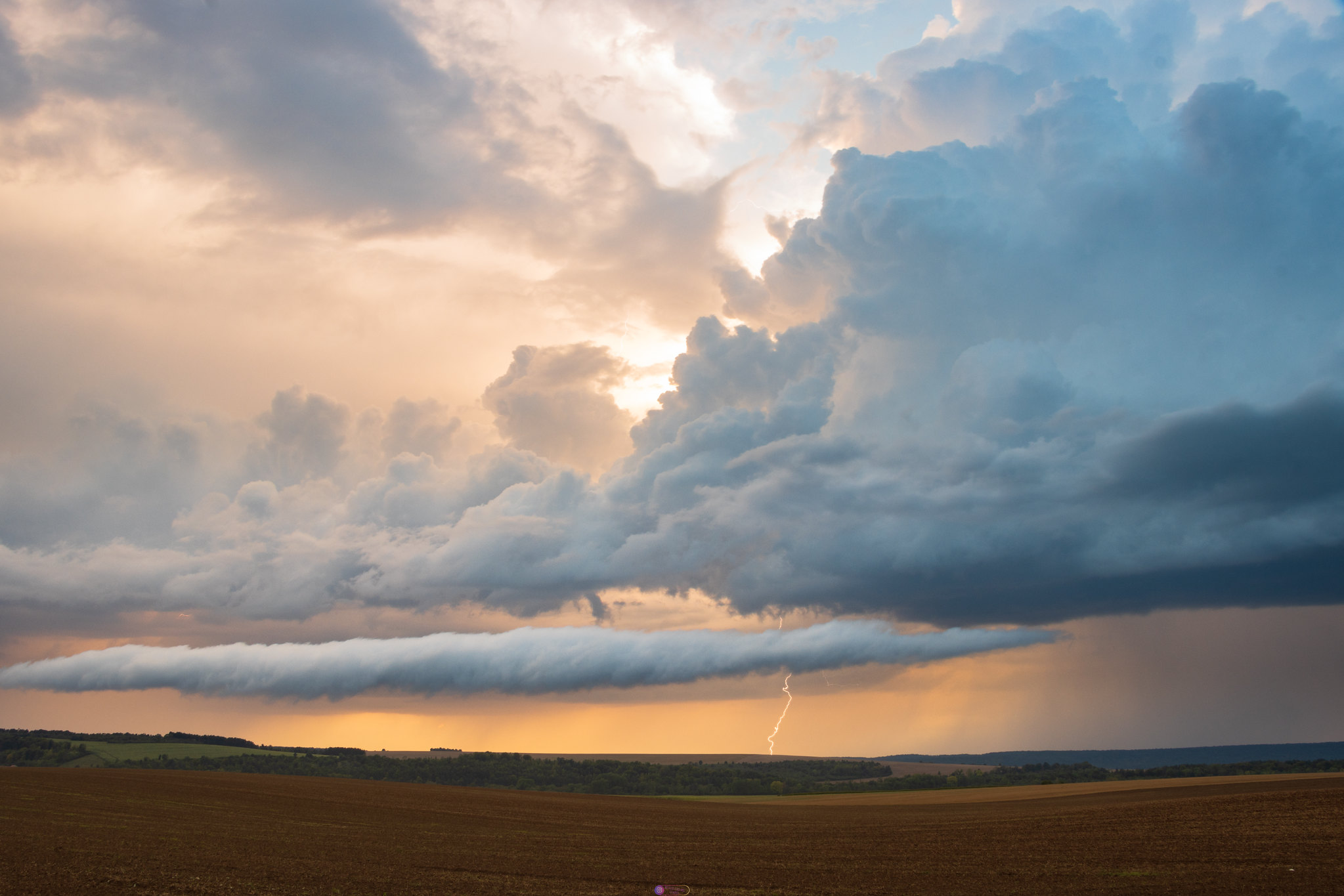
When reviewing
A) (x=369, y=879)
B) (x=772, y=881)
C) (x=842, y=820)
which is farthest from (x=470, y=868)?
(x=842, y=820)

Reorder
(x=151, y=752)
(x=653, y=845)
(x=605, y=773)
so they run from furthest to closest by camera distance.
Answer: (x=605, y=773) → (x=151, y=752) → (x=653, y=845)

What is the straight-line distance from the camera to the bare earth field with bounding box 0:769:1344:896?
111 ft

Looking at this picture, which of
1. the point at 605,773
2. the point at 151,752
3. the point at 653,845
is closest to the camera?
the point at 653,845

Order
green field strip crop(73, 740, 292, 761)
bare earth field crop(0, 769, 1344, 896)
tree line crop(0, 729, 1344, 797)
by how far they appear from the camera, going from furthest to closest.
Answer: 1. green field strip crop(73, 740, 292, 761)
2. tree line crop(0, 729, 1344, 797)
3. bare earth field crop(0, 769, 1344, 896)

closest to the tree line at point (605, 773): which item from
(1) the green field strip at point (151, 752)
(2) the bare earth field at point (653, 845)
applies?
(1) the green field strip at point (151, 752)

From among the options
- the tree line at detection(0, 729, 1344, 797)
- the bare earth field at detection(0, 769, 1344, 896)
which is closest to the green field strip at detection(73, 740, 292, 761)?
the tree line at detection(0, 729, 1344, 797)

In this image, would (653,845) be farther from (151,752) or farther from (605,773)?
(151,752)

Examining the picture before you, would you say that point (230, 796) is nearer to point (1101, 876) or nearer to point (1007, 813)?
point (1007, 813)

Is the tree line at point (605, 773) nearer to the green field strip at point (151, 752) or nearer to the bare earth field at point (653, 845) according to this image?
the green field strip at point (151, 752)

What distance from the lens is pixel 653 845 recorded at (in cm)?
5303

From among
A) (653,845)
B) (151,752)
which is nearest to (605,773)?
(151,752)

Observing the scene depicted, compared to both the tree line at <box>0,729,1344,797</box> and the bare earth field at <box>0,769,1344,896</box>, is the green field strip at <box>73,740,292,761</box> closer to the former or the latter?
the tree line at <box>0,729,1344,797</box>

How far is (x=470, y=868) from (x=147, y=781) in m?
80.4

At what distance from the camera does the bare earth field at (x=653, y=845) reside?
111ft
